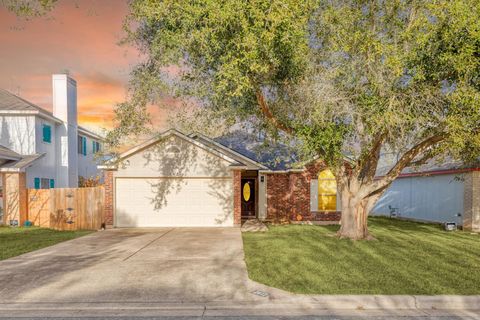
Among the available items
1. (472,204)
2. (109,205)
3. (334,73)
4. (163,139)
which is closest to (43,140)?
(109,205)

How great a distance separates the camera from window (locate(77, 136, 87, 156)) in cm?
2647

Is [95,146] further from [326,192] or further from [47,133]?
[326,192]

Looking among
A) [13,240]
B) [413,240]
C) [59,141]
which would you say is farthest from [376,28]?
[59,141]

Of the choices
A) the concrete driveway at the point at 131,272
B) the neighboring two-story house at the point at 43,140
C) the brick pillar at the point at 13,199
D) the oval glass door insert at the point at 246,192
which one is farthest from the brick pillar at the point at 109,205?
the oval glass door insert at the point at 246,192

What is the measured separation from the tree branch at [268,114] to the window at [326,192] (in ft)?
24.6

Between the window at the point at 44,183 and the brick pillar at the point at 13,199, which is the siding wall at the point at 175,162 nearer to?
the brick pillar at the point at 13,199

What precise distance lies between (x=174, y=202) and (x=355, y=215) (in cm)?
870

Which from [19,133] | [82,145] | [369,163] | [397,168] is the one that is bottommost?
[397,168]

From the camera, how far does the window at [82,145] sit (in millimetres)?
26469

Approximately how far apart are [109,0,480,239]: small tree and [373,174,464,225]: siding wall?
6.92 m

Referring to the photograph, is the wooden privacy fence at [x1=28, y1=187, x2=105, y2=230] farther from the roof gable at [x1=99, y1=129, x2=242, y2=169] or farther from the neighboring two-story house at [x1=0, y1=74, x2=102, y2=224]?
the neighboring two-story house at [x1=0, y1=74, x2=102, y2=224]

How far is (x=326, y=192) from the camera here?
66.2ft

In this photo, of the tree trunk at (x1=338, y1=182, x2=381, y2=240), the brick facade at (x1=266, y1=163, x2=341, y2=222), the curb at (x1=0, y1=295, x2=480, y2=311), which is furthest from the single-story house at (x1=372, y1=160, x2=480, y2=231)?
the curb at (x1=0, y1=295, x2=480, y2=311)

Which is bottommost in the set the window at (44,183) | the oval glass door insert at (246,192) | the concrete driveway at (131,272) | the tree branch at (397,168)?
the concrete driveway at (131,272)
